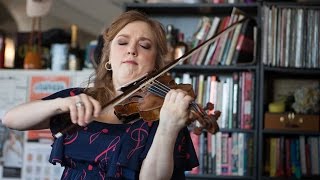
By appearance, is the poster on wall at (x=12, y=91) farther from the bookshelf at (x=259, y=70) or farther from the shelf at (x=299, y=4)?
the shelf at (x=299, y=4)

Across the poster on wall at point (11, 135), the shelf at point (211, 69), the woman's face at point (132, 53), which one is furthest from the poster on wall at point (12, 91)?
the woman's face at point (132, 53)

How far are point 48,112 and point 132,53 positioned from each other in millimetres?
242

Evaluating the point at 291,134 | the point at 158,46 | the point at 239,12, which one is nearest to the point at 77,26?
the point at 239,12

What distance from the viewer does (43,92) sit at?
2.26 m

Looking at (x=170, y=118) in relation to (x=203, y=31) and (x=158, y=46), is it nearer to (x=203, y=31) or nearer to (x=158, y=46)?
(x=158, y=46)

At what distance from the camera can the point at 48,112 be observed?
972 mm

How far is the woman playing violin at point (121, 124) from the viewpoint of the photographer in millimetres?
925

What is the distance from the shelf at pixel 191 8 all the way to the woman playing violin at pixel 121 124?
3.46 feet

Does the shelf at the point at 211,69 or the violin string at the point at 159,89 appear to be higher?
the shelf at the point at 211,69

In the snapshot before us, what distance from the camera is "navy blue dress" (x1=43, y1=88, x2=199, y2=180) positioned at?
3.31 ft

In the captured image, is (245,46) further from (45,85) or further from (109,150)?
(109,150)

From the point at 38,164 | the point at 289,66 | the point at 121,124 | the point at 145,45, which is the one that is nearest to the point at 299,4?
the point at 289,66

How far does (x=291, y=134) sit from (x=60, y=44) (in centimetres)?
122

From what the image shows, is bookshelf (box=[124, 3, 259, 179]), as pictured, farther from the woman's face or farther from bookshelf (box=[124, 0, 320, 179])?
the woman's face
